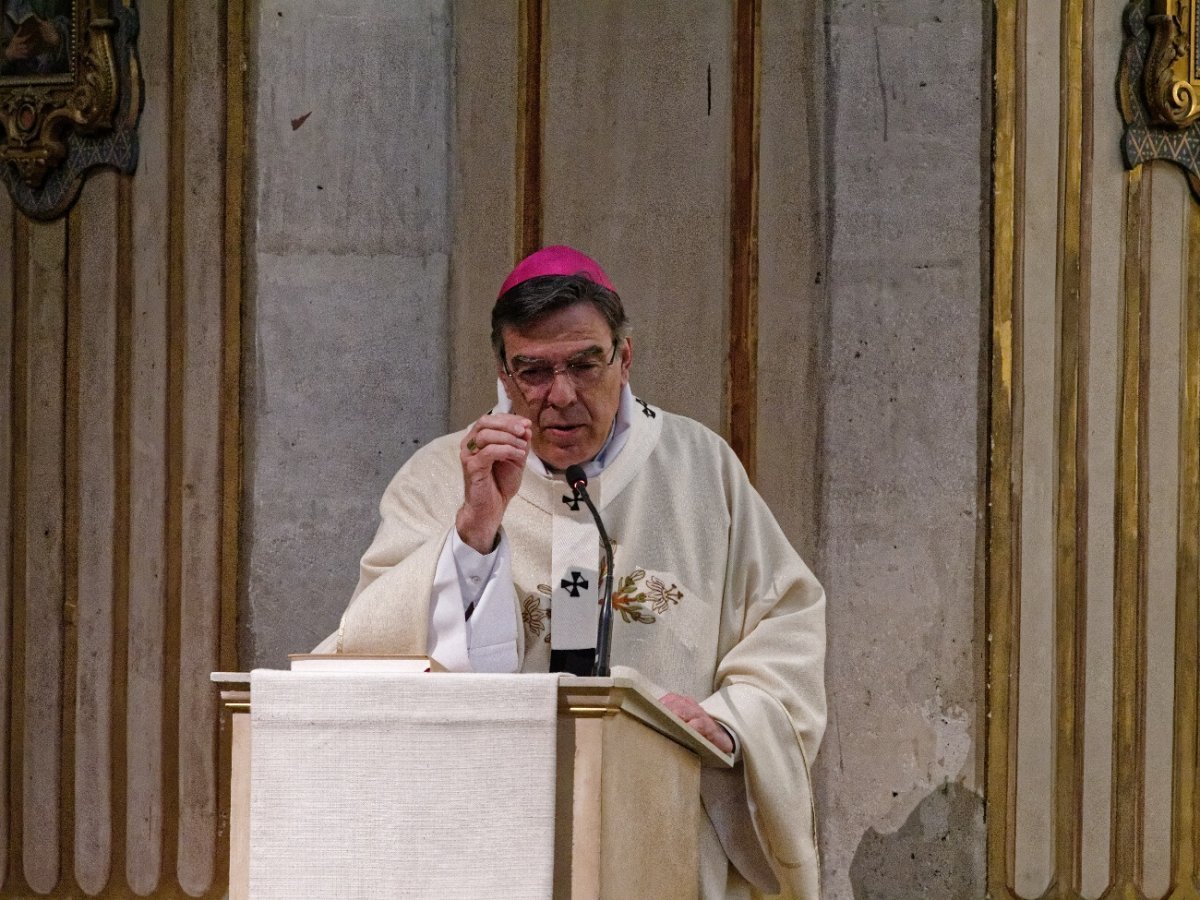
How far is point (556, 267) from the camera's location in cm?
425

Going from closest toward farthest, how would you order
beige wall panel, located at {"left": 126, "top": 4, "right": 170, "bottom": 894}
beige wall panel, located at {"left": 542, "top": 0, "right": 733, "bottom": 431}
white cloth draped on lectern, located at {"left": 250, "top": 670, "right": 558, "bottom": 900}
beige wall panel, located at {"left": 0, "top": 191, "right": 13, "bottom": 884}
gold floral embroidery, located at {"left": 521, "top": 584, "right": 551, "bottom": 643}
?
white cloth draped on lectern, located at {"left": 250, "top": 670, "right": 558, "bottom": 900} → gold floral embroidery, located at {"left": 521, "top": 584, "right": 551, "bottom": 643} → beige wall panel, located at {"left": 542, "top": 0, "right": 733, "bottom": 431} → beige wall panel, located at {"left": 126, "top": 4, "right": 170, "bottom": 894} → beige wall panel, located at {"left": 0, "top": 191, "right": 13, "bottom": 884}

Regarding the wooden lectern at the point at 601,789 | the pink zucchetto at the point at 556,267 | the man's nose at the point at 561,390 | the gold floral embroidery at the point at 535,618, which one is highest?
the pink zucchetto at the point at 556,267

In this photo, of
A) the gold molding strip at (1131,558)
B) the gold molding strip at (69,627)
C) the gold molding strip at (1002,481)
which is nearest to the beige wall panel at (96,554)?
the gold molding strip at (69,627)

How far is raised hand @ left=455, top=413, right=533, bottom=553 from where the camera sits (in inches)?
139

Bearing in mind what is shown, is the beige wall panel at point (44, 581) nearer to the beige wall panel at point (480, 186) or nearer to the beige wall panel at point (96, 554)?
the beige wall panel at point (96, 554)

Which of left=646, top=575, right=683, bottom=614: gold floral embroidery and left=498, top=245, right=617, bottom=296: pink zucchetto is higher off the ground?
left=498, top=245, right=617, bottom=296: pink zucchetto

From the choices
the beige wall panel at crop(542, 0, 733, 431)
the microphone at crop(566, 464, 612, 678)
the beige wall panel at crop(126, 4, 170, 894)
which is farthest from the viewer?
the beige wall panel at crop(126, 4, 170, 894)

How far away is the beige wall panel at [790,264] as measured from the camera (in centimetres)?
530

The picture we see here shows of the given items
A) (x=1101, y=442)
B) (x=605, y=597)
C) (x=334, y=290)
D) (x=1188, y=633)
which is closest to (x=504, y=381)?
(x=605, y=597)

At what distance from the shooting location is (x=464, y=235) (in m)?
5.39

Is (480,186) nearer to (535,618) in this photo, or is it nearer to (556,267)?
(556,267)

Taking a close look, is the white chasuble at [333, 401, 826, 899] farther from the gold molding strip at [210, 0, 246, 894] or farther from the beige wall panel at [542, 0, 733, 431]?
the gold molding strip at [210, 0, 246, 894]

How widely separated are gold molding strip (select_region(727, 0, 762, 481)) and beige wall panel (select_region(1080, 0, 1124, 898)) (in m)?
0.96

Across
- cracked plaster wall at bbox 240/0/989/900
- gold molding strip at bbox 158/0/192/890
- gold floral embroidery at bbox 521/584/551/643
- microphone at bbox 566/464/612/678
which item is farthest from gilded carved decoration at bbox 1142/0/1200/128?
gold molding strip at bbox 158/0/192/890
